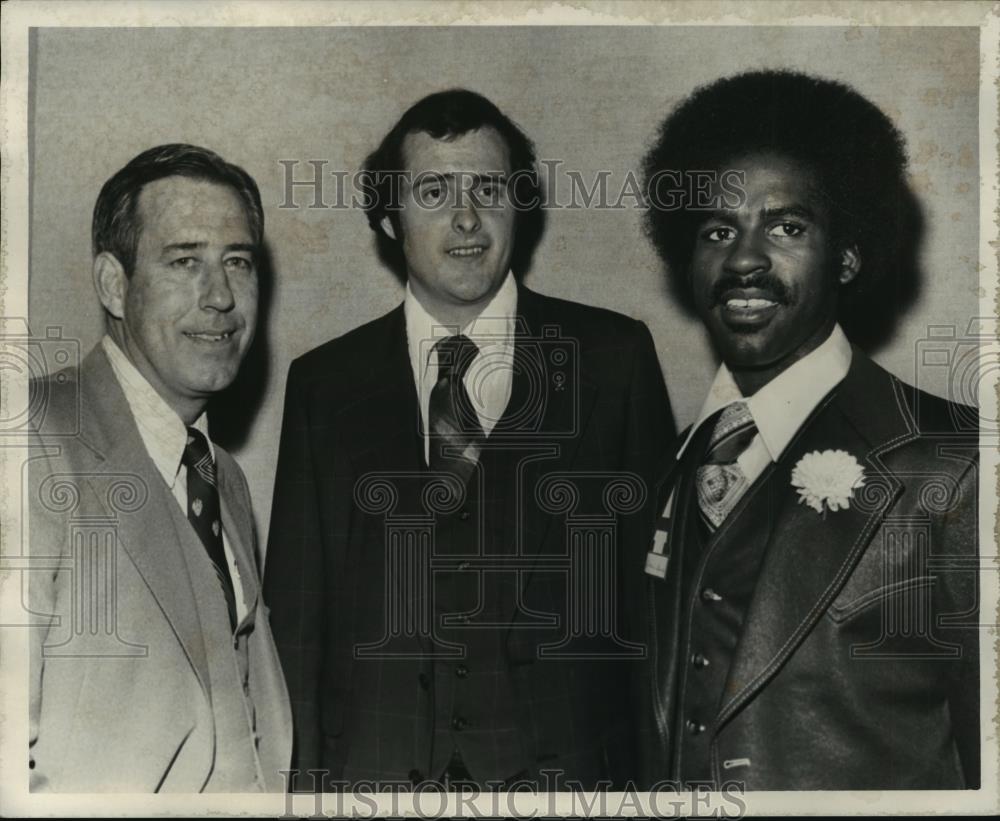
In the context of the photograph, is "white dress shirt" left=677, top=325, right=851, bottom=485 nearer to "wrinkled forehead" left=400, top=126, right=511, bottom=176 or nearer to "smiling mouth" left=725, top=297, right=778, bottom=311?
"smiling mouth" left=725, top=297, right=778, bottom=311

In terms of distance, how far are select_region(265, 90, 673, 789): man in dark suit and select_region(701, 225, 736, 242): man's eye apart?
258mm

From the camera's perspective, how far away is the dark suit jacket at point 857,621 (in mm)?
2582

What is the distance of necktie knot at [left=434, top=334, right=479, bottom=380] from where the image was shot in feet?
8.85

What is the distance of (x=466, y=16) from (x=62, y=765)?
6.44 ft

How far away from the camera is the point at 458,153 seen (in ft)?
8.80

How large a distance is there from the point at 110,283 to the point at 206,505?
1.83 ft

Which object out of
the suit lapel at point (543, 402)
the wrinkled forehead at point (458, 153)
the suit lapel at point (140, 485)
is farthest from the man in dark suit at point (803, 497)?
the suit lapel at point (140, 485)

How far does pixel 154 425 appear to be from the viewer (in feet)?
8.87

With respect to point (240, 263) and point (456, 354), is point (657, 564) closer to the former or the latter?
point (456, 354)

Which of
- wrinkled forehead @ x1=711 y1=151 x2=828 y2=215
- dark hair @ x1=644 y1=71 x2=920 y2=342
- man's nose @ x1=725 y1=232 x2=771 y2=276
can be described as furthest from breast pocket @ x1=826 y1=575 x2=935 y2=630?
wrinkled forehead @ x1=711 y1=151 x2=828 y2=215

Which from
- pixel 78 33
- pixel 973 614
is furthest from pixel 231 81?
A: pixel 973 614

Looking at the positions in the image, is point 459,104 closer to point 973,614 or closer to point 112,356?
Answer: point 112,356

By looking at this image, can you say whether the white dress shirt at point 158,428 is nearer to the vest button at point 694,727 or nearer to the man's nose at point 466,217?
the man's nose at point 466,217

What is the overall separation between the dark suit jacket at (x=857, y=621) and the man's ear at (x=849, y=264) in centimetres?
19
